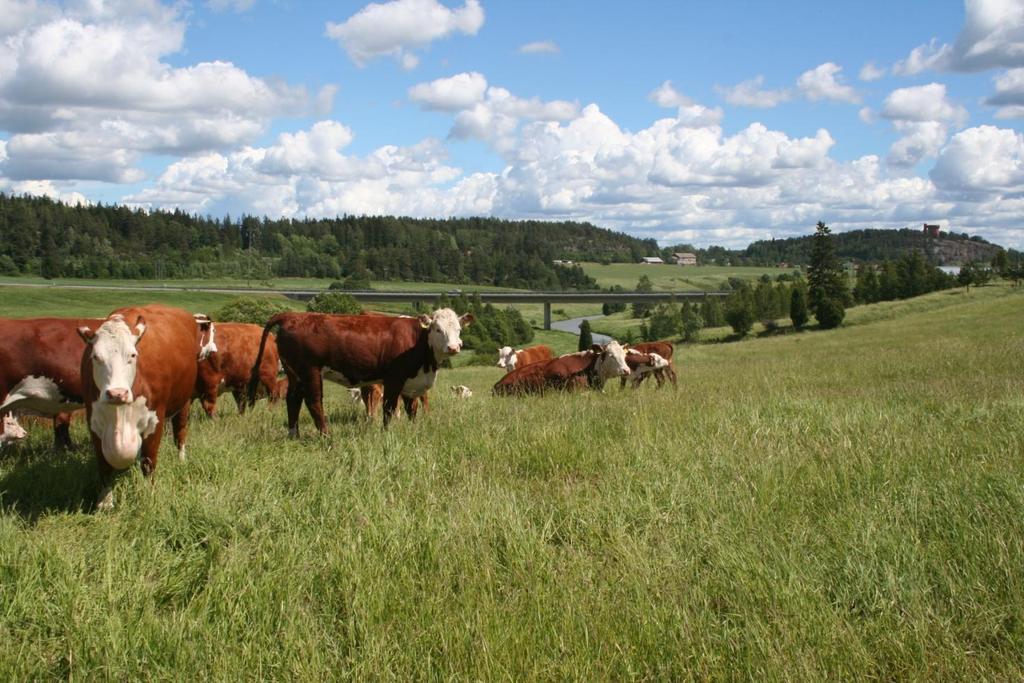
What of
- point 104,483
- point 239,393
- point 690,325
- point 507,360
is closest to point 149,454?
point 104,483

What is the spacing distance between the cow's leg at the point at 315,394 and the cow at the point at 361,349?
0.01 meters

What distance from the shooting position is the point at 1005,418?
766 centimetres

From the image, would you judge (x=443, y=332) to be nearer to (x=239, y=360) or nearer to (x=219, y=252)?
(x=239, y=360)

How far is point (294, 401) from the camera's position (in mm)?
10117

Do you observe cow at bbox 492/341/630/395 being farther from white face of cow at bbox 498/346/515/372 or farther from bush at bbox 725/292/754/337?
bush at bbox 725/292/754/337

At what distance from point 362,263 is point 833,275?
370 ft

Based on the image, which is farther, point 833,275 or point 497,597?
point 833,275

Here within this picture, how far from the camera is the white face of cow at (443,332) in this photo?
1039cm

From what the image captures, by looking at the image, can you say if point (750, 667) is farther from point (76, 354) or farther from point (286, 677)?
point (76, 354)

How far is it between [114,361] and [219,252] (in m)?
173

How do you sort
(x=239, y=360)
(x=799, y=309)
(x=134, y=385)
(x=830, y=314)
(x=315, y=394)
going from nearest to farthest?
(x=134, y=385) < (x=315, y=394) < (x=239, y=360) < (x=830, y=314) < (x=799, y=309)

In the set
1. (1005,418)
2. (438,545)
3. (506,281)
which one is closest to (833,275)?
(1005,418)

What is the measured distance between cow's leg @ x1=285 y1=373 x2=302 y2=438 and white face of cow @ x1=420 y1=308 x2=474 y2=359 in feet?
6.09

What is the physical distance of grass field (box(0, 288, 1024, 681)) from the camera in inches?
145
